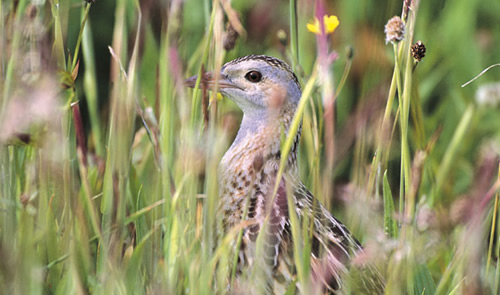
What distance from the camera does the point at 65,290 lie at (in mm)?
1923

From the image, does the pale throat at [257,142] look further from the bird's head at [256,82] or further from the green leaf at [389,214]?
the green leaf at [389,214]

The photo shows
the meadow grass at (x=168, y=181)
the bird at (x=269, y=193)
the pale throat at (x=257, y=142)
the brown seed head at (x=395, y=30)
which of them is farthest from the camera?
the pale throat at (x=257, y=142)

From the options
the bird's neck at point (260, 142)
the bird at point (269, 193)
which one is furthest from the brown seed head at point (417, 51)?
the bird's neck at point (260, 142)

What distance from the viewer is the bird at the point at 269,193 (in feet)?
6.99

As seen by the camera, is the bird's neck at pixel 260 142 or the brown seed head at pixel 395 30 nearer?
the brown seed head at pixel 395 30

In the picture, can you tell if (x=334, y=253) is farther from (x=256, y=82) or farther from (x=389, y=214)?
(x=256, y=82)

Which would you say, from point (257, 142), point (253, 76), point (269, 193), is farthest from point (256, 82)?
point (269, 193)

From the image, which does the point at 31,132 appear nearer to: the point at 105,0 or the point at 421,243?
the point at 421,243

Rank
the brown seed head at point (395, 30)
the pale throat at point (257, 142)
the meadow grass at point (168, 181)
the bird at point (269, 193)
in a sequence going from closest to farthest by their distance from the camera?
1. the meadow grass at point (168, 181)
2. the brown seed head at point (395, 30)
3. the bird at point (269, 193)
4. the pale throat at point (257, 142)

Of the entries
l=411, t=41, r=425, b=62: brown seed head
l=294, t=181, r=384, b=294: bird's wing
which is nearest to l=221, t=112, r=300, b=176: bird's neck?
l=294, t=181, r=384, b=294: bird's wing

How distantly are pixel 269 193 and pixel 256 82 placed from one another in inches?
19.3

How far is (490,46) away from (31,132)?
8.92 ft

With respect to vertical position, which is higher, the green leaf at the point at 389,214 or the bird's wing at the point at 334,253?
the green leaf at the point at 389,214

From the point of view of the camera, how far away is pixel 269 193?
2035 mm
